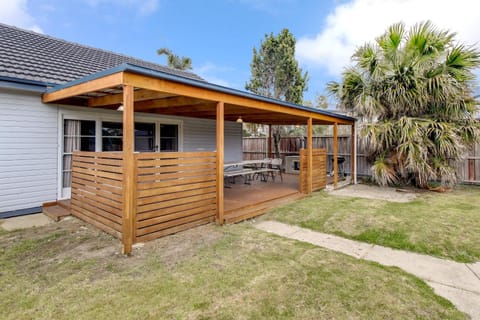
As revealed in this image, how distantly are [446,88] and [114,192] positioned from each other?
337 inches

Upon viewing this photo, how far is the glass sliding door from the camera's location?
5.78 metres

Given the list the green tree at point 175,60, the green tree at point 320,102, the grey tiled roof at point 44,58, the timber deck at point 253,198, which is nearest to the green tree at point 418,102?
the timber deck at point 253,198

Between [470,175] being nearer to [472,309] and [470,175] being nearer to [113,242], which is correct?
[472,309]

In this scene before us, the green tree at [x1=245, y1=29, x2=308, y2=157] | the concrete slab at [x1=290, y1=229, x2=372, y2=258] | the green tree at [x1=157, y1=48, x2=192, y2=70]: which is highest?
the green tree at [x1=157, y1=48, x2=192, y2=70]

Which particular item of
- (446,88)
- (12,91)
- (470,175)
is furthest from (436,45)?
(12,91)

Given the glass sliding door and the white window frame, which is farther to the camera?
the glass sliding door

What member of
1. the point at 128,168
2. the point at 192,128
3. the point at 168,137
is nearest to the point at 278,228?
the point at 128,168

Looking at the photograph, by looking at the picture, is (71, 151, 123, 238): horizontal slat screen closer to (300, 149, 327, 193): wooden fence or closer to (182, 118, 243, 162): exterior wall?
(182, 118, 243, 162): exterior wall

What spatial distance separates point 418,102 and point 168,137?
24.4ft

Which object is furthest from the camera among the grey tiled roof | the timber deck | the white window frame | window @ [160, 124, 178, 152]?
window @ [160, 124, 178, 152]

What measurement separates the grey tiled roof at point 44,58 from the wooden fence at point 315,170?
611 cm

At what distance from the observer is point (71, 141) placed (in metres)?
5.87

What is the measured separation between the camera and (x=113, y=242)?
388 cm

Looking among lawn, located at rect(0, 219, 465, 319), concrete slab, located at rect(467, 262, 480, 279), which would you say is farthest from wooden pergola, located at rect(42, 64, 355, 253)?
concrete slab, located at rect(467, 262, 480, 279)
